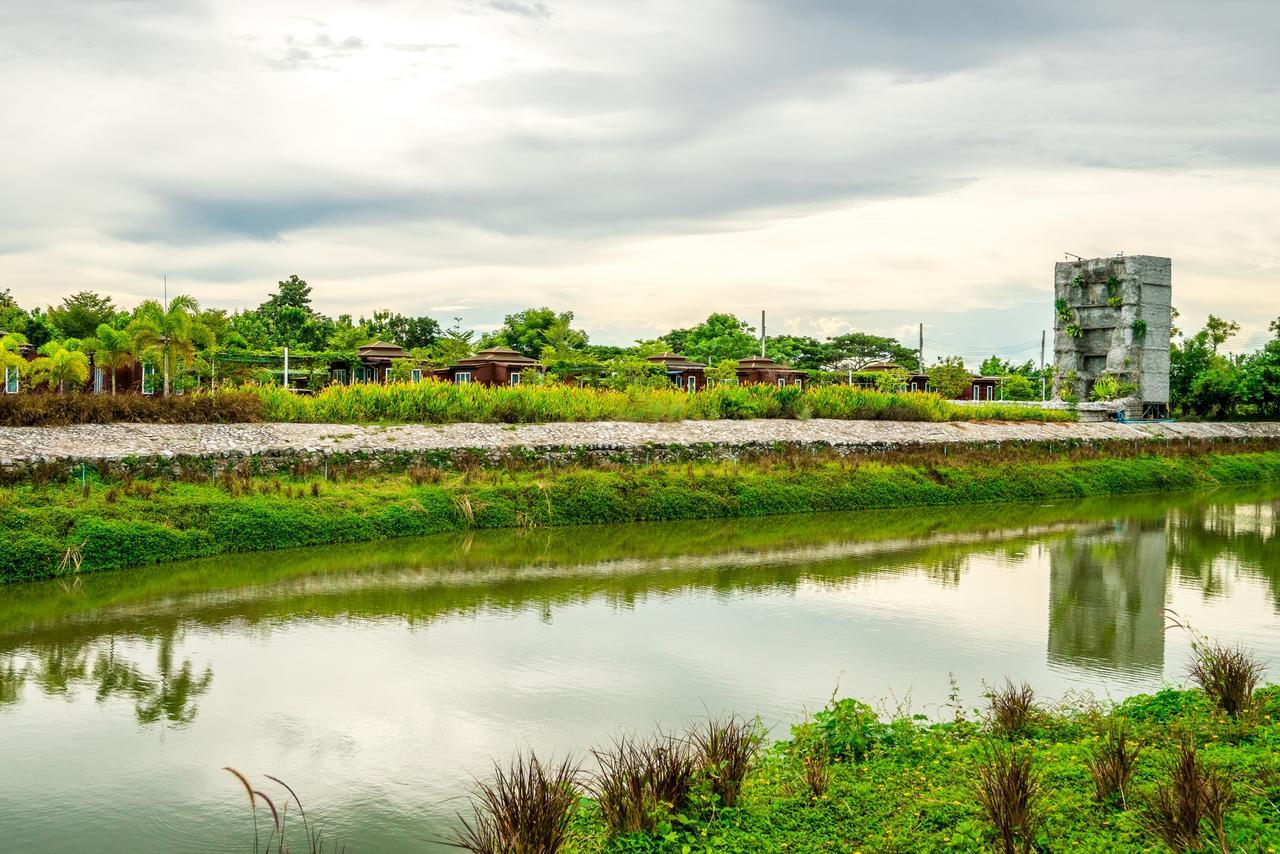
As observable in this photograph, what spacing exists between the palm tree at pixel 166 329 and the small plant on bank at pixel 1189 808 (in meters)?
19.3

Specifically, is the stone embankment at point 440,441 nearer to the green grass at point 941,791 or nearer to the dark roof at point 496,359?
the dark roof at point 496,359

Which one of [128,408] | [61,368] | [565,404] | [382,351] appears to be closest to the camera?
[128,408]

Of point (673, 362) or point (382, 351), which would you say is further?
point (673, 362)

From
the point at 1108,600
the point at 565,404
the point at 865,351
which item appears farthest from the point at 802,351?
the point at 1108,600

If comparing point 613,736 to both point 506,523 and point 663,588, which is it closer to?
point 663,588

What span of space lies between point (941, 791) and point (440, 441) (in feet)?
49.7

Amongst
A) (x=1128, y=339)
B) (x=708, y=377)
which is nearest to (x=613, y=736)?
(x=708, y=377)

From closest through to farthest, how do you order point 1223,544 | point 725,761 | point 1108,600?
1. point 725,761
2. point 1108,600
3. point 1223,544

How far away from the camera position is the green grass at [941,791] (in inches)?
189

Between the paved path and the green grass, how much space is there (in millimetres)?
12973

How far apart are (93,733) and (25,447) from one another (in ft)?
33.0

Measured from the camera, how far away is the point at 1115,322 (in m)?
39.1

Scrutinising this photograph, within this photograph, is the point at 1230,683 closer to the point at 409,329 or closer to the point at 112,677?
the point at 112,677

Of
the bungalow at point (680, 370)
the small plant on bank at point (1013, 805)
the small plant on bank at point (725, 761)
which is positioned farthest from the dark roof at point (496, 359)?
the small plant on bank at point (1013, 805)
